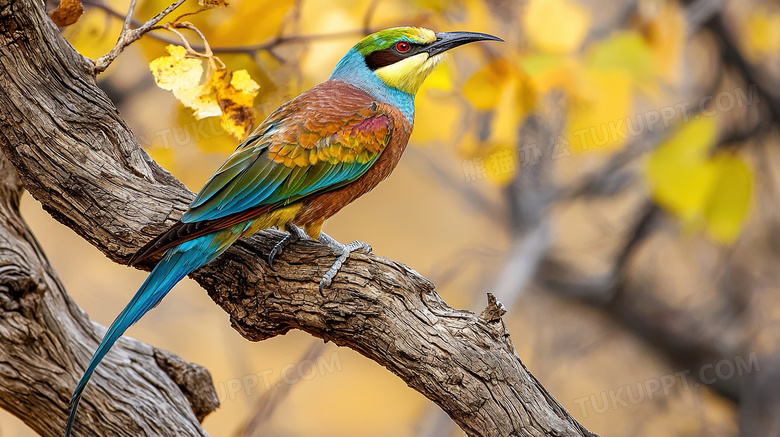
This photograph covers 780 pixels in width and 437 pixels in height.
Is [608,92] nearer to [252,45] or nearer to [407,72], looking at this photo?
[407,72]

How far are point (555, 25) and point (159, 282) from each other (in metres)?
3.03

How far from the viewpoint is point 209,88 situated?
280cm

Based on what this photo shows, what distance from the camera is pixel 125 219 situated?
2.79 meters

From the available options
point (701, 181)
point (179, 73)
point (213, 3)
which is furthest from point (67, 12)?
point (701, 181)

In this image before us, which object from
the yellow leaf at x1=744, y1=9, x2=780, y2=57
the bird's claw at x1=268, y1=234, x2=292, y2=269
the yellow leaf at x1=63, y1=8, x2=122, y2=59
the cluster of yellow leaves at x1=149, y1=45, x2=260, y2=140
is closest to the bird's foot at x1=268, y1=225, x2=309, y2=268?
the bird's claw at x1=268, y1=234, x2=292, y2=269

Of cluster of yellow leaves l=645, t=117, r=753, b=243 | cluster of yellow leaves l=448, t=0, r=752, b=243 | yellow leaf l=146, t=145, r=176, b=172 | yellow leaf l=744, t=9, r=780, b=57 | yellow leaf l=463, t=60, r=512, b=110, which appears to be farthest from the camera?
yellow leaf l=744, t=9, r=780, b=57

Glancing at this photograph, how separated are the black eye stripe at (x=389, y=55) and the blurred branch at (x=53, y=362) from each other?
5.37ft

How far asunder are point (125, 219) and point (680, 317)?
5.76m

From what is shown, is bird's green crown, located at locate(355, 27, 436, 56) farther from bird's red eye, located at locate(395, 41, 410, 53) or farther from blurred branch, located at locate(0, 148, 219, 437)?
blurred branch, located at locate(0, 148, 219, 437)

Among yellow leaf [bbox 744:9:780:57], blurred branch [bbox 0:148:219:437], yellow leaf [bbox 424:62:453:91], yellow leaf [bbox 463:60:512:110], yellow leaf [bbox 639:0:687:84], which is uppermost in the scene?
yellow leaf [bbox 744:9:780:57]

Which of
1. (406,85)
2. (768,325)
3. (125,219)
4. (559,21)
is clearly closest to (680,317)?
(768,325)

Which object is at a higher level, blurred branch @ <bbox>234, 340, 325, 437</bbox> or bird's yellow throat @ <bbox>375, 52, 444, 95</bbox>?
bird's yellow throat @ <bbox>375, 52, 444, 95</bbox>

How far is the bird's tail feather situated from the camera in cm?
254

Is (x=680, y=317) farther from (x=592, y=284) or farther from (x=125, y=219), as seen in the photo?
(x=125, y=219)
